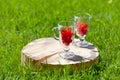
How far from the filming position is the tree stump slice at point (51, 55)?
390 centimetres

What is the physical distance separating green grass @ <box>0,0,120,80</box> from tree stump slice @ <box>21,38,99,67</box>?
95 millimetres

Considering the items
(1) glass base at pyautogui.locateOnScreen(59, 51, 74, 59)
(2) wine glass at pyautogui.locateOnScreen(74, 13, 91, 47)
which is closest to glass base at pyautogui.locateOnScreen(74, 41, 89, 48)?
(2) wine glass at pyautogui.locateOnScreen(74, 13, 91, 47)

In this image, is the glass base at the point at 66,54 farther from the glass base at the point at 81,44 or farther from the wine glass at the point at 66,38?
the glass base at the point at 81,44

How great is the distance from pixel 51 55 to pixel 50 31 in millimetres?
1132

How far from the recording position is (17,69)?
4.09 metres

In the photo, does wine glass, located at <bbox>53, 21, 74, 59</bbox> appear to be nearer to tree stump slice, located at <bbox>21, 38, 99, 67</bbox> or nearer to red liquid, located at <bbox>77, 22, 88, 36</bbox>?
tree stump slice, located at <bbox>21, 38, 99, 67</bbox>

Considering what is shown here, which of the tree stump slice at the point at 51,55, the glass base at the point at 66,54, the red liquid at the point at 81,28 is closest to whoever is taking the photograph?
the tree stump slice at the point at 51,55

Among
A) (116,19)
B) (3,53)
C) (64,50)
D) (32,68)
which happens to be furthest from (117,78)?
(116,19)

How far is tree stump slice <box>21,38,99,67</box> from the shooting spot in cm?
390

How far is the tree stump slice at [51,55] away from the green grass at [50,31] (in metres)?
0.09

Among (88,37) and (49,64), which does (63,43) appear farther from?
(88,37)

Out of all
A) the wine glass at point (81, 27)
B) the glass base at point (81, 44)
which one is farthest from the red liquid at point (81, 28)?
the glass base at point (81, 44)

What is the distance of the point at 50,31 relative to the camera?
16.8 ft

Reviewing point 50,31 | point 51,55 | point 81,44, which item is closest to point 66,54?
point 51,55
